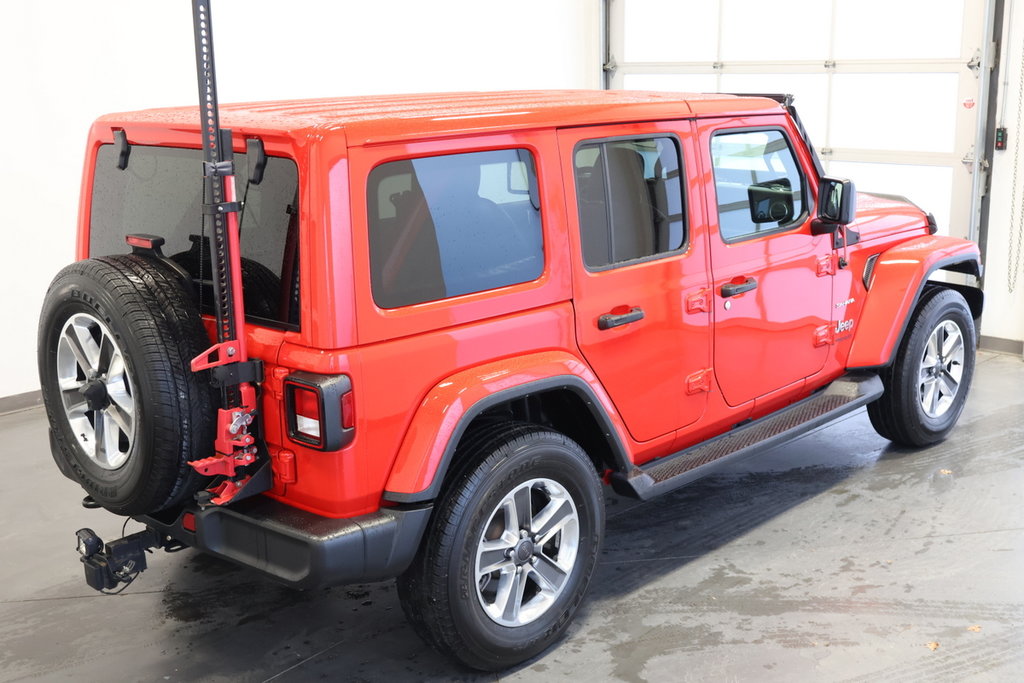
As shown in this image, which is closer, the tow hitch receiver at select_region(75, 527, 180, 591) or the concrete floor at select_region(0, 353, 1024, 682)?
the tow hitch receiver at select_region(75, 527, 180, 591)

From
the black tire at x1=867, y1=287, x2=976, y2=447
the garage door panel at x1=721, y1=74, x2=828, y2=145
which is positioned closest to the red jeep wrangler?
the black tire at x1=867, y1=287, x2=976, y2=447

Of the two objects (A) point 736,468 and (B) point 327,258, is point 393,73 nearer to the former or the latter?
(A) point 736,468

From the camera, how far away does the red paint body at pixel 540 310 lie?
110 inches

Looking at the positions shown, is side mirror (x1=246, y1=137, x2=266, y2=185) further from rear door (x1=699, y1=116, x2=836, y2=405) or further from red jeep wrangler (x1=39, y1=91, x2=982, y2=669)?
rear door (x1=699, y1=116, x2=836, y2=405)

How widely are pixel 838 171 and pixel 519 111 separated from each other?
5384 millimetres

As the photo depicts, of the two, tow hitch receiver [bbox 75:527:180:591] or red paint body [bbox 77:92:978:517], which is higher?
red paint body [bbox 77:92:978:517]

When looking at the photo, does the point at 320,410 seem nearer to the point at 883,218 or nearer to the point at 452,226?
the point at 452,226

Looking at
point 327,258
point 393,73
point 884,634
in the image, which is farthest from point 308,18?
point 884,634

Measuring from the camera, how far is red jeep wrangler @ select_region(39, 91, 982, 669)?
2.82 meters

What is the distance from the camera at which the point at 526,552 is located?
330 cm

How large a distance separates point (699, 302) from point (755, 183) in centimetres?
64

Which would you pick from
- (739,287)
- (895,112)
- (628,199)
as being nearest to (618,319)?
(628,199)

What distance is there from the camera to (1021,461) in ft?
16.3

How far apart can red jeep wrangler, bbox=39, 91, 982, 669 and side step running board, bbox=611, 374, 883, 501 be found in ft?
0.06
